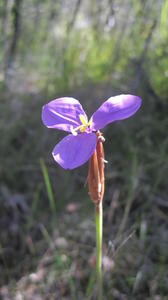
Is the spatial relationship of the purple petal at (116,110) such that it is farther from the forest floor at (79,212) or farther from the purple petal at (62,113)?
the forest floor at (79,212)

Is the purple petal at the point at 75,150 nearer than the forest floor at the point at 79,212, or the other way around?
the purple petal at the point at 75,150

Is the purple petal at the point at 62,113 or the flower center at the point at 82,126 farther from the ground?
the purple petal at the point at 62,113

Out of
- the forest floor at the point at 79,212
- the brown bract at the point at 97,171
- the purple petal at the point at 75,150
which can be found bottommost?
the forest floor at the point at 79,212

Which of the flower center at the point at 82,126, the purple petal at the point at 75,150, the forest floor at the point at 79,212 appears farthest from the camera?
the forest floor at the point at 79,212

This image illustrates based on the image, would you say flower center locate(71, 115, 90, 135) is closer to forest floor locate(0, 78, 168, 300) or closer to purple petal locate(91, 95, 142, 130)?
purple petal locate(91, 95, 142, 130)

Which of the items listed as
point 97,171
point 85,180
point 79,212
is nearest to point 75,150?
point 97,171

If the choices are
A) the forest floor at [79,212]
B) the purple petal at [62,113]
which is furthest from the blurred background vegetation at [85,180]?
the purple petal at [62,113]
